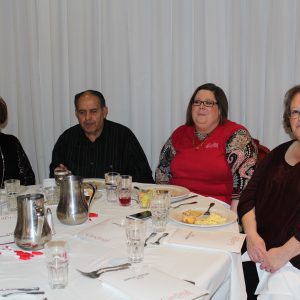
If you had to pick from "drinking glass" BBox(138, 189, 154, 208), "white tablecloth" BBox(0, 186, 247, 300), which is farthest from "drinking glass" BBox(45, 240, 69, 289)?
"drinking glass" BBox(138, 189, 154, 208)

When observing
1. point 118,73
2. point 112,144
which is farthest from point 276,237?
point 118,73

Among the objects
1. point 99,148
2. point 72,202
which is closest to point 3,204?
point 72,202

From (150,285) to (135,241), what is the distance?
0.23m

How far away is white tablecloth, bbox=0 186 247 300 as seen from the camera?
114 centimetres

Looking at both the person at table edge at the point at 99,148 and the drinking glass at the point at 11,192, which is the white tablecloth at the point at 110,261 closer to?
the drinking glass at the point at 11,192

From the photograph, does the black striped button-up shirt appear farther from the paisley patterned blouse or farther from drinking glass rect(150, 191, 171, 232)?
drinking glass rect(150, 191, 171, 232)

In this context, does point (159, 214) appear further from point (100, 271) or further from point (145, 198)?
point (100, 271)

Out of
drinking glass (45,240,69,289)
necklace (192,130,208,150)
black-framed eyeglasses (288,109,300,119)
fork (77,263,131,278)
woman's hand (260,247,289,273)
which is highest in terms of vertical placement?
black-framed eyeglasses (288,109,300,119)

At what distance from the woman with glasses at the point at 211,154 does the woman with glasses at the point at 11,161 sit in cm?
96

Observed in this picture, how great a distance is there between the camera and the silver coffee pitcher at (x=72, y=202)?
163cm

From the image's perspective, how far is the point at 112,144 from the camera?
314 centimetres

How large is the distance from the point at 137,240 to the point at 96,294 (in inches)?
10.7

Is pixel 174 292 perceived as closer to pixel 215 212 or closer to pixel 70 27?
pixel 215 212

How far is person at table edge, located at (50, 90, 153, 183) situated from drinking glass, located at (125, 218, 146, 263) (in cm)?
170
